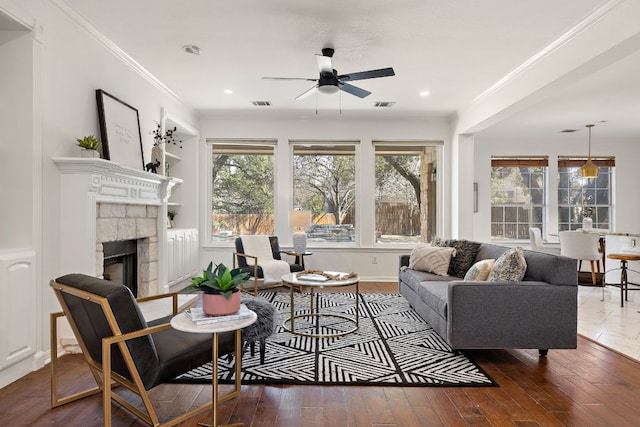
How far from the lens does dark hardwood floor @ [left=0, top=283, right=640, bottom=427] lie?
A: 7.23ft

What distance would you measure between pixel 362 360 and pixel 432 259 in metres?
1.88

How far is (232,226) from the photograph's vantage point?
678cm

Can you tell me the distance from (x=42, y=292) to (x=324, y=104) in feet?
14.0

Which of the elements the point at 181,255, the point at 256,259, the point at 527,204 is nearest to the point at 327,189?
the point at 256,259

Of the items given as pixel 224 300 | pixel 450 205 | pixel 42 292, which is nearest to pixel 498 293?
pixel 224 300

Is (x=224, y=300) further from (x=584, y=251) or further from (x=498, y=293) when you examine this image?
(x=584, y=251)

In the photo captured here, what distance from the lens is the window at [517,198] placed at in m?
8.17

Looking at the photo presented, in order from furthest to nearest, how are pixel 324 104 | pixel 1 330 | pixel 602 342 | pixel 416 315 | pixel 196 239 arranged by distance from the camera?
1. pixel 196 239
2. pixel 324 104
3. pixel 416 315
4. pixel 602 342
5. pixel 1 330

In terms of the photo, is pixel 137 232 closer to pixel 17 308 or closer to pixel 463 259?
pixel 17 308

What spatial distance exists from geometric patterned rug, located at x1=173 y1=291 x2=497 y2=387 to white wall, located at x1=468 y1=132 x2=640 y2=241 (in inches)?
184

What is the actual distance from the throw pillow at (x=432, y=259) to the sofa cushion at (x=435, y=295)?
454 mm

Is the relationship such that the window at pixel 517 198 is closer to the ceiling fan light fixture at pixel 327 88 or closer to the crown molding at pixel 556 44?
the crown molding at pixel 556 44

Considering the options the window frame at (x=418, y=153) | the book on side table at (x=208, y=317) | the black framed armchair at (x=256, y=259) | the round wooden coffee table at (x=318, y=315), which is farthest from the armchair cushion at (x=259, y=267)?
the book on side table at (x=208, y=317)

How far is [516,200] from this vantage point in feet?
26.9
